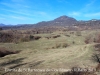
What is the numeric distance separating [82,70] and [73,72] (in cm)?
101

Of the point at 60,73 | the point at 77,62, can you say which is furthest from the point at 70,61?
the point at 60,73

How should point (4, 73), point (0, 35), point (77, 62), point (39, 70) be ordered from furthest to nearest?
point (0, 35), point (77, 62), point (39, 70), point (4, 73)

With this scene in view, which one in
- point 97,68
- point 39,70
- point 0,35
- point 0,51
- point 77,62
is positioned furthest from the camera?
point 0,35

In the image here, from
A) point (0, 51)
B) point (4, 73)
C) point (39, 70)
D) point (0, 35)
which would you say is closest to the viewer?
point (4, 73)

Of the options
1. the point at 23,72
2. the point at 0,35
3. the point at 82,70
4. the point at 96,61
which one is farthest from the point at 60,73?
the point at 0,35

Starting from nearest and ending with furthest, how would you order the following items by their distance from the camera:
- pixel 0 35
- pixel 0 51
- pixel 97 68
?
pixel 97 68, pixel 0 51, pixel 0 35

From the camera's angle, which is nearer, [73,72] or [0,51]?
[73,72]

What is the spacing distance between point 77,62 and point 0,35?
37.2 m

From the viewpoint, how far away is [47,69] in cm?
1188

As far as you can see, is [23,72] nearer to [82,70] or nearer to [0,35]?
[82,70]

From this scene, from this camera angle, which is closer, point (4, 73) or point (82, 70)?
point (4, 73)

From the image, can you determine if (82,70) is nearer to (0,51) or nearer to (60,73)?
(60,73)

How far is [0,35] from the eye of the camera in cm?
4581

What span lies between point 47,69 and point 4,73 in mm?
3545
